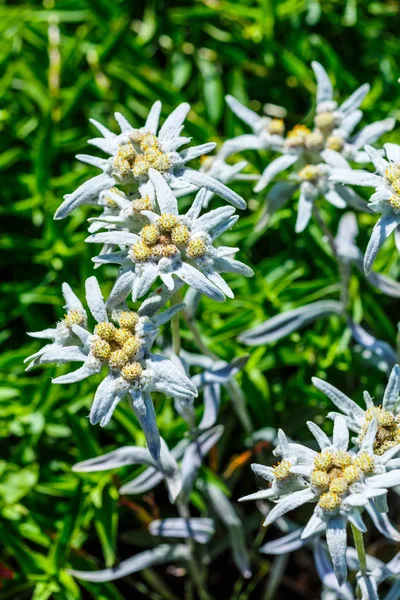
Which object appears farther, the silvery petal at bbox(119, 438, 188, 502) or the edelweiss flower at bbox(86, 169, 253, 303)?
the silvery petal at bbox(119, 438, 188, 502)

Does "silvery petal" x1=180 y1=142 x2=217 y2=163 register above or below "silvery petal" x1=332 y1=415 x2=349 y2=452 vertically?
above

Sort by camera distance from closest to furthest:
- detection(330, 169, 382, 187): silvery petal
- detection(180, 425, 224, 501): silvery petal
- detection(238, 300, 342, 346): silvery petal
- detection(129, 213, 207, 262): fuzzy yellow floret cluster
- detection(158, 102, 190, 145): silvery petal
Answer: detection(129, 213, 207, 262): fuzzy yellow floret cluster, detection(330, 169, 382, 187): silvery petal, detection(158, 102, 190, 145): silvery petal, detection(180, 425, 224, 501): silvery petal, detection(238, 300, 342, 346): silvery petal

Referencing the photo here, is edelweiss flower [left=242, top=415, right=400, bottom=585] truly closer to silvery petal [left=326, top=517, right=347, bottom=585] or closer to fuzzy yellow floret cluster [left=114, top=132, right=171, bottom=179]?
silvery petal [left=326, top=517, right=347, bottom=585]

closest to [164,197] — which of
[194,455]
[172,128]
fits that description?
[172,128]

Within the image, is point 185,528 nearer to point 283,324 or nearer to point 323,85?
point 283,324

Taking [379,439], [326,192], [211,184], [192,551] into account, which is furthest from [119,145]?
[192,551]

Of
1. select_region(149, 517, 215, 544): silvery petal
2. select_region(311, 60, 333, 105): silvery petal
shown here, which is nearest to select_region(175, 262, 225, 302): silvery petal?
select_region(149, 517, 215, 544): silvery petal
